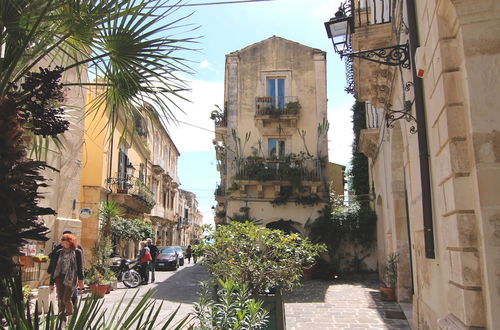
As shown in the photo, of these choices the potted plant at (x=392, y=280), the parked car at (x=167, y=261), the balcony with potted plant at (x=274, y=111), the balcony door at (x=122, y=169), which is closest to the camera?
the potted plant at (x=392, y=280)

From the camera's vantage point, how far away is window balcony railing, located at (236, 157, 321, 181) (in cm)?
1784

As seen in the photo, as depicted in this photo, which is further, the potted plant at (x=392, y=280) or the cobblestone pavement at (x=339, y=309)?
the potted plant at (x=392, y=280)

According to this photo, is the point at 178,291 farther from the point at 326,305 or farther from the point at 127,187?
the point at 127,187

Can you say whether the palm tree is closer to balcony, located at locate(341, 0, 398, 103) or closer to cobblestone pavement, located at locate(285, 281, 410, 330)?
balcony, located at locate(341, 0, 398, 103)

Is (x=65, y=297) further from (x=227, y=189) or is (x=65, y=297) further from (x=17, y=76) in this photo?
(x=227, y=189)

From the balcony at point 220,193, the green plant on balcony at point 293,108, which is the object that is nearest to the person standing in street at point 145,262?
the balcony at point 220,193

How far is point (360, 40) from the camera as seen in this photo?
793 centimetres

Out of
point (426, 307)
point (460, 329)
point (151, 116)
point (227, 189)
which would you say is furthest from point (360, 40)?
point (227, 189)

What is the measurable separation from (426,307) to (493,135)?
3.24m

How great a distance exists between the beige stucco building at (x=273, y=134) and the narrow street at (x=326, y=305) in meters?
4.42

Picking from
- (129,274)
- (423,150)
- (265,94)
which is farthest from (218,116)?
(423,150)

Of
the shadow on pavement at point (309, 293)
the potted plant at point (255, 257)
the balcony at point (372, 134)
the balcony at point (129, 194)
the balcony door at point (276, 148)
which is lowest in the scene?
the shadow on pavement at point (309, 293)

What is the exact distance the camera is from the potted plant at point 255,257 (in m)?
5.39

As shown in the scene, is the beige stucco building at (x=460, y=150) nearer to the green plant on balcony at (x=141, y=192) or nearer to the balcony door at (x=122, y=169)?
the balcony door at (x=122, y=169)
